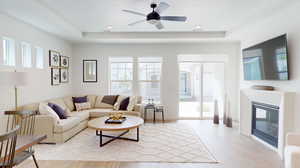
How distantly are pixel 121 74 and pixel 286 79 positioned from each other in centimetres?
470

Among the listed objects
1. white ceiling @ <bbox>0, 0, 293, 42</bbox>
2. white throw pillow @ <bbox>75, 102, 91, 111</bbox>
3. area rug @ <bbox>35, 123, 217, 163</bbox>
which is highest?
white ceiling @ <bbox>0, 0, 293, 42</bbox>

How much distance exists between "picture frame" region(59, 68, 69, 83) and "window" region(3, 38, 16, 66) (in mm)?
1722

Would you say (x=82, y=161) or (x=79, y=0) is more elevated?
(x=79, y=0)

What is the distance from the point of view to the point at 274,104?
135 inches

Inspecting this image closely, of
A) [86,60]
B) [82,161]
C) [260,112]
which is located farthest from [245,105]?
[86,60]

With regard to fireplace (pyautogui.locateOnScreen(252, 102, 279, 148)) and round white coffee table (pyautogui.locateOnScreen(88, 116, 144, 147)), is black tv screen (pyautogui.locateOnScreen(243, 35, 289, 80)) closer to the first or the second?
fireplace (pyautogui.locateOnScreen(252, 102, 279, 148))

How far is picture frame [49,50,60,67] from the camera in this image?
4.82 metres

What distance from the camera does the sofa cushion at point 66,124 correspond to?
11.8 feet

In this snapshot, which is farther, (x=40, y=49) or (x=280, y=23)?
(x=40, y=49)

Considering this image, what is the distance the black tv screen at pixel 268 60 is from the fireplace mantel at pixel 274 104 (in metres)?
0.34

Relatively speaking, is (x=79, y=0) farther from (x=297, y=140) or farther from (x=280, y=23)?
(x=297, y=140)

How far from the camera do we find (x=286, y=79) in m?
3.10

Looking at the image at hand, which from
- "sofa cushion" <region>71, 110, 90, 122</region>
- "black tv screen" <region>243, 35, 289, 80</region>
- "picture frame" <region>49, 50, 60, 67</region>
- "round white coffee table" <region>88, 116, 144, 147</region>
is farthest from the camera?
"picture frame" <region>49, 50, 60, 67</region>

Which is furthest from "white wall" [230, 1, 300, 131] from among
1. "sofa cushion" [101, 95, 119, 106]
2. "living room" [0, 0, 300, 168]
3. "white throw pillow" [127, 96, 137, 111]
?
"sofa cushion" [101, 95, 119, 106]
